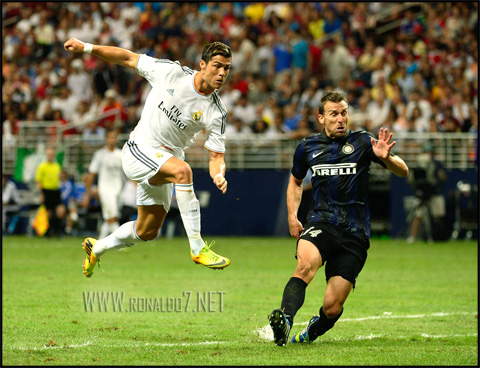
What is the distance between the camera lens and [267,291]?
1225 cm

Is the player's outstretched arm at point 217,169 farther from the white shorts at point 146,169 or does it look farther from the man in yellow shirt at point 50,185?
the man in yellow shirt at point 50,185

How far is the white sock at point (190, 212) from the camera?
836cm

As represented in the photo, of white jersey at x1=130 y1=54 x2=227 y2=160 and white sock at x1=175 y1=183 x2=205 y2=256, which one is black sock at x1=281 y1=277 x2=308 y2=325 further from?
white jersey at x1=130 y1=54 x2=227 y2=160

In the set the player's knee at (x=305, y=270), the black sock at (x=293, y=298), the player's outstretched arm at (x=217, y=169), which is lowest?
the black sock at (x=293, y=298)

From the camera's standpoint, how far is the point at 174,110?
8680mm

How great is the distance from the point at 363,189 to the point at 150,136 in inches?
93.0

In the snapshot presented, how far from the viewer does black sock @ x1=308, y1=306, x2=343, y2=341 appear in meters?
7.76

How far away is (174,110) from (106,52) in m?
0.93

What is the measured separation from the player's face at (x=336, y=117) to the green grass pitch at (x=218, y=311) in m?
2.02

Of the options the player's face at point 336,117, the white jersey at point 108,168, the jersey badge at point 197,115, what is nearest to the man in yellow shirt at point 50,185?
the white jersey at point 108,168

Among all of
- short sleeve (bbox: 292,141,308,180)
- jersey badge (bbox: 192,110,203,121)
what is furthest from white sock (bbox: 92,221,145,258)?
short sleeve (bbox: 292,141,308,180)

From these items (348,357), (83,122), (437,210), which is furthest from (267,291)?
(83,122)

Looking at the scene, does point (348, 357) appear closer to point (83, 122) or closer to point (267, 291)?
point (267, 291)

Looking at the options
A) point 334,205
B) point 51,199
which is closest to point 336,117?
point 334,205
